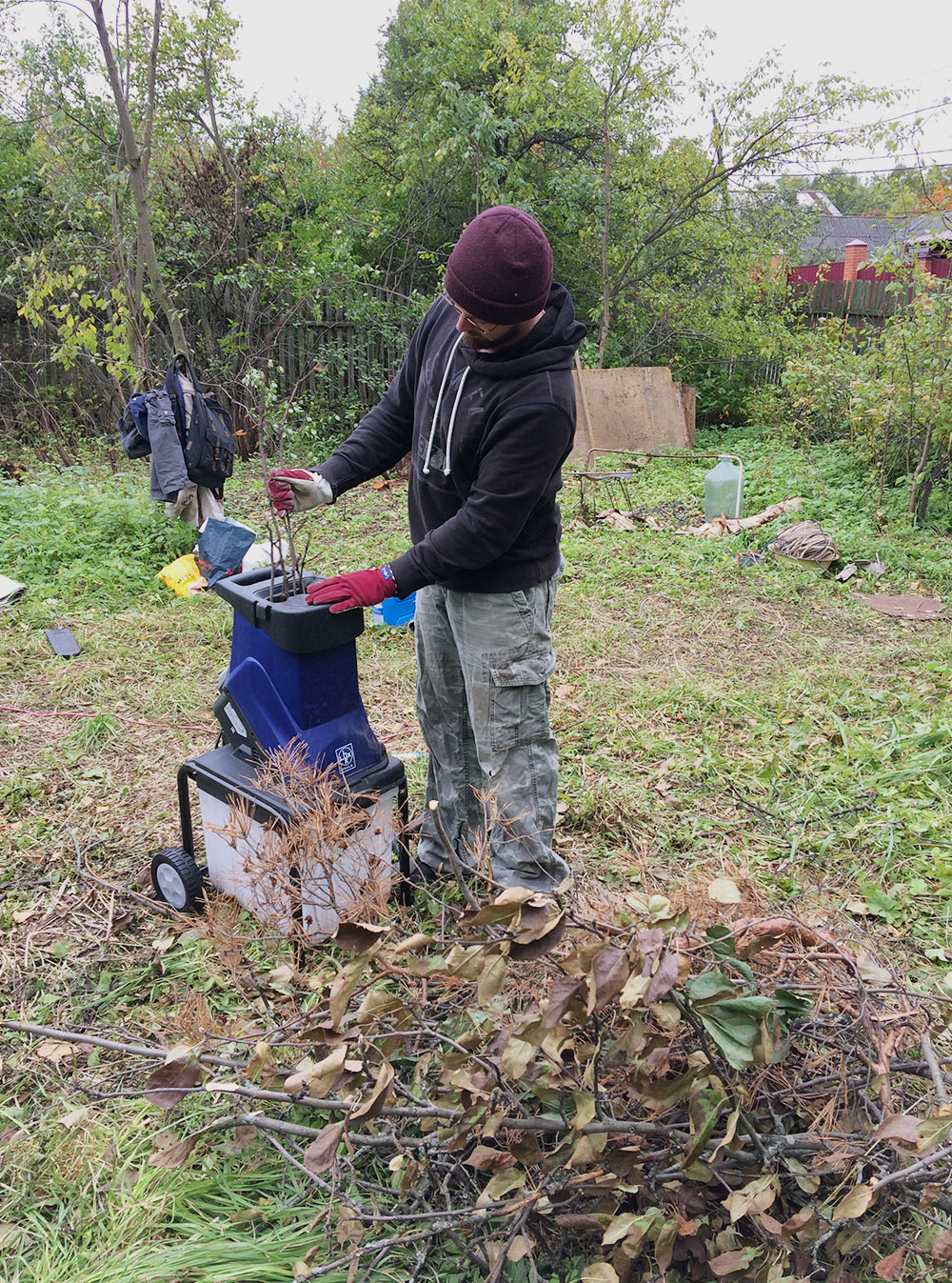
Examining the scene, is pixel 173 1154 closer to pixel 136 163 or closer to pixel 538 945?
pixel 538 945

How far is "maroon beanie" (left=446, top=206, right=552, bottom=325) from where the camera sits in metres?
1.91

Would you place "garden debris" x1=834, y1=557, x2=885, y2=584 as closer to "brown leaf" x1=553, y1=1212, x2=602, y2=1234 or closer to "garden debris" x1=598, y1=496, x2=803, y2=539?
"garden debris" x1=598, y1=496, x2=803, y2=539

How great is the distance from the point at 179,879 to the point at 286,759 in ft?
2.15

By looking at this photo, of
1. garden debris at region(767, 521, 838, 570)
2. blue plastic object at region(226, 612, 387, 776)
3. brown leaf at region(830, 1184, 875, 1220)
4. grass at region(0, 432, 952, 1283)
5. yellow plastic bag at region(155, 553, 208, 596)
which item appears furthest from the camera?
garden debris at region(767, 521, 838, 570)

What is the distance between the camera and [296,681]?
2123 mm

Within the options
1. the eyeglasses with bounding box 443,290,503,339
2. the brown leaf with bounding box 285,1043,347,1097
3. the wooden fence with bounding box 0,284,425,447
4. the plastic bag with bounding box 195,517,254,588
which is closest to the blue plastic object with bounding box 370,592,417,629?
the plastic bag with bounding box 195,517,254,588

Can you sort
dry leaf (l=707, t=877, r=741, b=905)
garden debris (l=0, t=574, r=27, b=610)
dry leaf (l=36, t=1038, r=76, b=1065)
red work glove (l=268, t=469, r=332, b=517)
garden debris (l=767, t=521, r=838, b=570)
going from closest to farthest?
dry leaf (l=707, t=877, r=741, b=905) < dry leaf (l=36, t=1038, r=76, b=1065) < red work glove (l=268, t=469, r=332, b=517) < garden debris (l=0, t=574, r=27, b=610) < garden debris (l=767, t=521, r=838, b=570)

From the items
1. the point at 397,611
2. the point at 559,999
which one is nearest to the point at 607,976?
the point at 559,999

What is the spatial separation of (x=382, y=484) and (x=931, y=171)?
17.1ft

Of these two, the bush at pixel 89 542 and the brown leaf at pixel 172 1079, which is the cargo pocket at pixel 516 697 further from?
the bush at pixel 89 542

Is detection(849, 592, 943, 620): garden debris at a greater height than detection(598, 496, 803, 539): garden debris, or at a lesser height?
lesser

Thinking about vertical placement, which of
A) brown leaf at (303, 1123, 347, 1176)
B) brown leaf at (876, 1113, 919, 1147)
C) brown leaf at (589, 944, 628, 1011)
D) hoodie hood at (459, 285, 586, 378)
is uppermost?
hoodie hood at (459, 285, 586, 378)

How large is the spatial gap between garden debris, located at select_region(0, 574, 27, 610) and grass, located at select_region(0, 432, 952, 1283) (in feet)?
0.36

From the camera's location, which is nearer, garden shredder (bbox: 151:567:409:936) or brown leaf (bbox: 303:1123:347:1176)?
brown leaf (bbox: 303:1123:347:1176)
